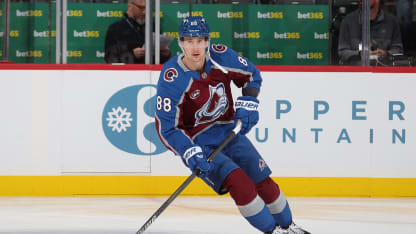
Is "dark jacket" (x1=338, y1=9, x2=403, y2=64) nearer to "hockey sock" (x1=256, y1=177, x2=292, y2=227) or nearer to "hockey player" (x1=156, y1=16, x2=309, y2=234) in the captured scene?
"hockey player" (x1=156, y1=16, x2=309, y2=234)

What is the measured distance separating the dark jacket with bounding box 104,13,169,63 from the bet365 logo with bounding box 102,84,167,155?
0.26 m

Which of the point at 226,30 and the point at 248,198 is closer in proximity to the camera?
the point at 248,198

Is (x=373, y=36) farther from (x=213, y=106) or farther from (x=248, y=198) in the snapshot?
(x=248, y=198)

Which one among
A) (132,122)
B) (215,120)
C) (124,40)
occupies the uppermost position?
(124,40)

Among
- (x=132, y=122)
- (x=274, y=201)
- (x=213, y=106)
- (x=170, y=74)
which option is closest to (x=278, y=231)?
(x=274, y=201)

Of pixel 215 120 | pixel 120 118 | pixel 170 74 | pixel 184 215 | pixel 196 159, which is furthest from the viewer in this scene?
pixel 120 118

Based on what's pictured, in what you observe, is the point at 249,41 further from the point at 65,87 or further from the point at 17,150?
the point at 17,150

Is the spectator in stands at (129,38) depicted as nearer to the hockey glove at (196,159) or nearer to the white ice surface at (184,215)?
the white ice surface at (184,215)

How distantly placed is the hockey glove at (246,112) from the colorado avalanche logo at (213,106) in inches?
3.0

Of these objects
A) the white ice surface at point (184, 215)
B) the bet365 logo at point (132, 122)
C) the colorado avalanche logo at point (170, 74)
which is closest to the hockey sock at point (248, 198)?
the colorado avalanche logo at point (170, 74)

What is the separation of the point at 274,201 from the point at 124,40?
246 centimetres

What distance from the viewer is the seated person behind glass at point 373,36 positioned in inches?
226

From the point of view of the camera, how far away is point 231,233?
14.0 ft

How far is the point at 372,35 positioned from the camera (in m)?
5.82
